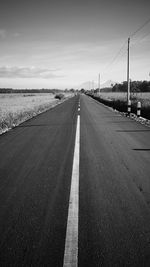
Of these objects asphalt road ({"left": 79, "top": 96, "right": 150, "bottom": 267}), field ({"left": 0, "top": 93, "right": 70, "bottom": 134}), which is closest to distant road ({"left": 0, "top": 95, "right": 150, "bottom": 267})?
asphalt road ({"left": 79, "top": 96, "right": 150, "bottom": 267})

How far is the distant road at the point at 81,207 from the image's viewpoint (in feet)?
9.07

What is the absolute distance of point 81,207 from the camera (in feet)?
12.7

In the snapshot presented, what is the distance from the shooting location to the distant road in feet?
9.07

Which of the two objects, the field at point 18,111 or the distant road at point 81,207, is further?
the field at point 18,111

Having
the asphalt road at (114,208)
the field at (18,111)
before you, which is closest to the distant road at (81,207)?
the asphalt road at (114,208)

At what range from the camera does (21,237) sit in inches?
121

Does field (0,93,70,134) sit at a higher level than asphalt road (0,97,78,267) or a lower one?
higher

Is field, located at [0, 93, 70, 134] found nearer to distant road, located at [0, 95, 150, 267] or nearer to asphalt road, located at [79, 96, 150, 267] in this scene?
distant road, located at [0, 95, 150, 267]

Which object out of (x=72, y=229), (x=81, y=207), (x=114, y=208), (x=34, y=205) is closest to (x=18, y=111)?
(x=34, y=205)

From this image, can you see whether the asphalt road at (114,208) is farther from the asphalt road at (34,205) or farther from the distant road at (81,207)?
the asphalt road at (34,205)

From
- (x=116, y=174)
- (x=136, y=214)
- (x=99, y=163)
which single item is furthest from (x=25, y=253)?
(x=99, y=163)

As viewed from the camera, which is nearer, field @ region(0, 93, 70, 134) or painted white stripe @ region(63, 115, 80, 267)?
painted white stripe @ region(63, 115, 80, 267)

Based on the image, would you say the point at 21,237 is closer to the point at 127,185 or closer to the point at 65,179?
the point at 65,179

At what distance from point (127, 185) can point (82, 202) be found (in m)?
1.18
